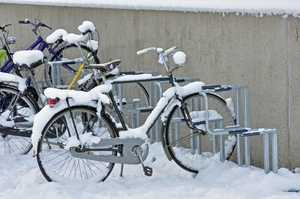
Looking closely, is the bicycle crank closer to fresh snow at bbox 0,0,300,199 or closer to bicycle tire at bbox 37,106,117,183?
bicycle tire at bbox 37,106,117,183

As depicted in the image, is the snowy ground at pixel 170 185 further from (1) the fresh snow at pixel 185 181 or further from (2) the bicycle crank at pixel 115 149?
(2) the bicycle crank at pixel 115 149

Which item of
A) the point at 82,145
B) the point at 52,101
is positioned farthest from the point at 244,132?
the point at 52,101

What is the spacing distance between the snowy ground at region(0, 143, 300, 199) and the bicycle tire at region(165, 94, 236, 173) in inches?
5.1

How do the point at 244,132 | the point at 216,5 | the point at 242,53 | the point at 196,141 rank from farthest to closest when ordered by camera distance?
the point at 196,141 → the point at 216,5 → the point at 242,53 → the point at 244,132

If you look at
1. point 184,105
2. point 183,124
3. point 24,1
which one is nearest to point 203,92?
point 184,105

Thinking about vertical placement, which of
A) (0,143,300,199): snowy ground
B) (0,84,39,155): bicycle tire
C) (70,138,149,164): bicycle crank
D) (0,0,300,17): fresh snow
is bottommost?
(0,143,300,199): snowy ground

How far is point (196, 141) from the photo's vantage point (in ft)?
28.5

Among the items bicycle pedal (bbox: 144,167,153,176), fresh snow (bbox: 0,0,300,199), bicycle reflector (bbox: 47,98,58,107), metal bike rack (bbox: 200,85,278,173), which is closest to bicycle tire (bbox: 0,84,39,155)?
fresh snow (bbox: 0,0,300,199)

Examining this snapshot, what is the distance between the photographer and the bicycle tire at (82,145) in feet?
24.6

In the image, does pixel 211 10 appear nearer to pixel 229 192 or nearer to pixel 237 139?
pixel 237 139

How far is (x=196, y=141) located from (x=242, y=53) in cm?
116

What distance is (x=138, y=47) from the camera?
9.85 m

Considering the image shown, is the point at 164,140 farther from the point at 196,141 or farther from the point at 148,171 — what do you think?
the point at 196,141

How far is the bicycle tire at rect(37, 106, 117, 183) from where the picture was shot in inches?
295
